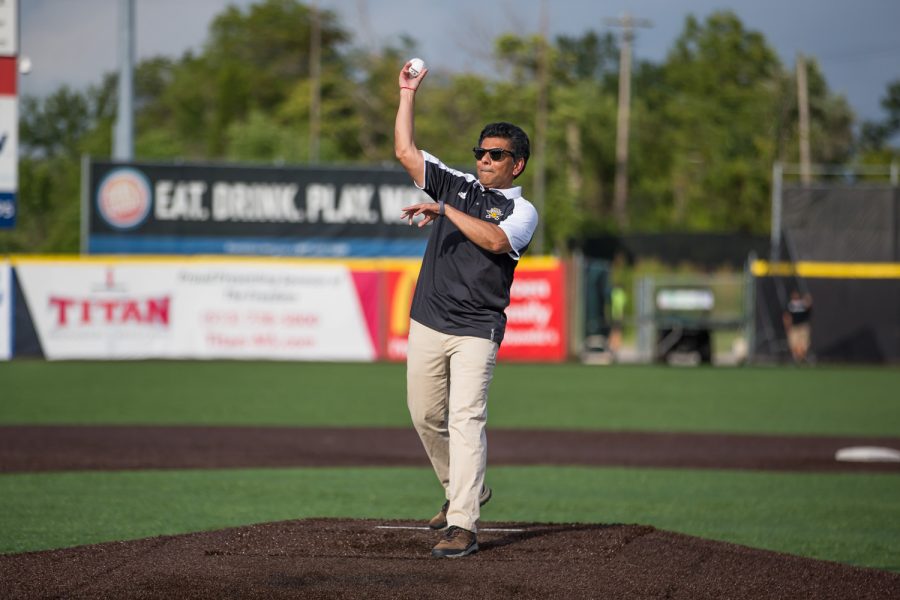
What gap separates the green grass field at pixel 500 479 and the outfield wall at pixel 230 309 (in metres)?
3.13

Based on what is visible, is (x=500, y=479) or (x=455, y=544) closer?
(x=455, y=544)

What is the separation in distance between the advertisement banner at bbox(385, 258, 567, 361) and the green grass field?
457 cm

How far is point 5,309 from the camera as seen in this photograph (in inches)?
1053

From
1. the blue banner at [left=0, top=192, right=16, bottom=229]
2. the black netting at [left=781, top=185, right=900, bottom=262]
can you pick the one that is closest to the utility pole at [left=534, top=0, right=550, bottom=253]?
the black netting at [left=781, top=185, right=900, bottom=262]

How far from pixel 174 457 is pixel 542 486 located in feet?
12.4

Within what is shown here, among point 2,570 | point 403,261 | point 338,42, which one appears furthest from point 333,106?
point 2,570

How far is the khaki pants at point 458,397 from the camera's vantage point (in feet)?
21.5

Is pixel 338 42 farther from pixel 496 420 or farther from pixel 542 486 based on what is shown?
pixel 542 486

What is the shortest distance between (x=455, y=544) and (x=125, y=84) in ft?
90.8

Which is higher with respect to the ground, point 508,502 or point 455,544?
point 455,544

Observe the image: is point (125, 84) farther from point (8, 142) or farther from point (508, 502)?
point (508, 502)

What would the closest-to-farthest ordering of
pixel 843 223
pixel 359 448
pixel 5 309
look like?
pixel 359 448 < pixel 5 309 < pixel 843 223

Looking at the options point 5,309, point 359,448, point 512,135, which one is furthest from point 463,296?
point 5,309

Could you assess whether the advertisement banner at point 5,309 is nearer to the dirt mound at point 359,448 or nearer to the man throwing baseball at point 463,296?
the dirt mound at point 359,448
